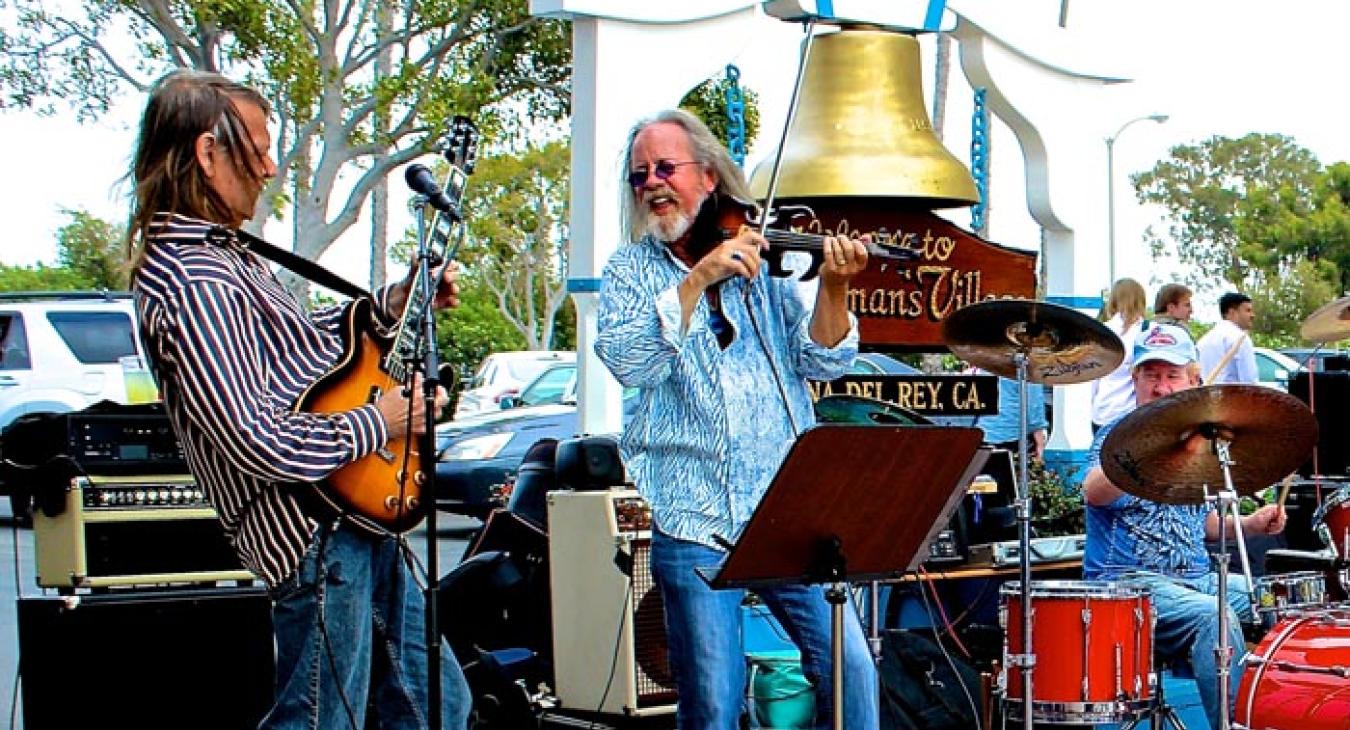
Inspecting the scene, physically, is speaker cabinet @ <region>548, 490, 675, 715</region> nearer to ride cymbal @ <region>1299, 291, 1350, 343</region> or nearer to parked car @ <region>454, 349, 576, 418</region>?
ride cymbal @ <region>1299, 291, 1350, 343</region>

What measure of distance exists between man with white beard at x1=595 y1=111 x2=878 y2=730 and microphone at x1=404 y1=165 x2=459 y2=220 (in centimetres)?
43

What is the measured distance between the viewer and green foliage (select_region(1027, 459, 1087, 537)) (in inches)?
333

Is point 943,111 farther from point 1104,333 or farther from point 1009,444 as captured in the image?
point 1104,333

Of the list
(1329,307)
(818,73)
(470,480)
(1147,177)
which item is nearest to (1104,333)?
(818,73)

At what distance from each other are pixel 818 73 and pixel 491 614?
2.44m

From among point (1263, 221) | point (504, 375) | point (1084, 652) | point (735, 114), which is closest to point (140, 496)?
point (735, 114)

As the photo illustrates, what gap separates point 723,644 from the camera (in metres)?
4.24

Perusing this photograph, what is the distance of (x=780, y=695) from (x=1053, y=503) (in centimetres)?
281

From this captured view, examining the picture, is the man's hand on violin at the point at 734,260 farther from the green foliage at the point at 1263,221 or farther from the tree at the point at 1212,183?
the tree at the point at 1212,183

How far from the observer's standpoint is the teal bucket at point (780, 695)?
247 inches

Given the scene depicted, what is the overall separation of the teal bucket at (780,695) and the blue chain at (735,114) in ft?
6.17

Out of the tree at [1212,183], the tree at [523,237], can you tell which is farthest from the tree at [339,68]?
the tree at [1212,183]

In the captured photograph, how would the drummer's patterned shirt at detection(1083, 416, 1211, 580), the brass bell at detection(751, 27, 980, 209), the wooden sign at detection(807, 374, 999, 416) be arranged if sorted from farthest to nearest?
the wooden sign at detection(807, 374, 999, 416) → the brass bell at detection(751, 27, 980, 209) → the drummer's patterned shirt at detection(1083, 416, 1211, 580)

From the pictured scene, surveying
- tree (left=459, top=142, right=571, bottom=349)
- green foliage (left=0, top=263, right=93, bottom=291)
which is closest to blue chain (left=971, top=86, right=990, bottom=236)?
green foliage (left=0, top=263, right=93, bottom=291)
